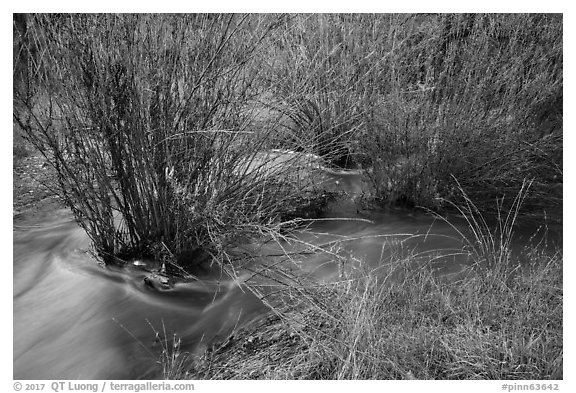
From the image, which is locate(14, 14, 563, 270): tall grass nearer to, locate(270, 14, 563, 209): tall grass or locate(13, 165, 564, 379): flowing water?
locate(270, 14, 563, 209): tall grass

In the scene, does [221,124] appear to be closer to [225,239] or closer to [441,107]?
[225,239]

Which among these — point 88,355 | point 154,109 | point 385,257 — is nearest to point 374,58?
point 385,257

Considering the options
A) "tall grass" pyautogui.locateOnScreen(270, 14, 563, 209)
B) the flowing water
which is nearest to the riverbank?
the flowing water

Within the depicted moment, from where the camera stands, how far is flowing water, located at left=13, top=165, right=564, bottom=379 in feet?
9.40

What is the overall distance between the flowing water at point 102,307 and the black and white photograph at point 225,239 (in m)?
0.01

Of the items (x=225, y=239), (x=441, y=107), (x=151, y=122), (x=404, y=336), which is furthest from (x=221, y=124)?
(x=441, y=107)

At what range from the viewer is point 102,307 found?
3.25m

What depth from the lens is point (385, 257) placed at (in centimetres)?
386

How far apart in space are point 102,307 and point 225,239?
0.84m

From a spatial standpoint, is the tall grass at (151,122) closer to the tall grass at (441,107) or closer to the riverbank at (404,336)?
the riverbank at (404,336)

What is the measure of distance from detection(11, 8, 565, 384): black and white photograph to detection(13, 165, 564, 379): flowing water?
0.5 inches

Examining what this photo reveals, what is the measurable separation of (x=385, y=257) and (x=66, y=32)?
8.19ft

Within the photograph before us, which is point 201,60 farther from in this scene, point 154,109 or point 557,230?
point 557,230

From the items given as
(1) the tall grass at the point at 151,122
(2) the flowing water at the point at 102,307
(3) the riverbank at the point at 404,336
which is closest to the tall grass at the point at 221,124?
(1) the tall grass at the point at 151,122
